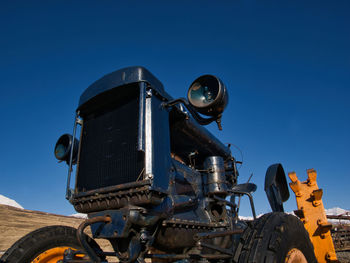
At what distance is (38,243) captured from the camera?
8.96 ft

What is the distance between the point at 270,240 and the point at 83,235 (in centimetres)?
151

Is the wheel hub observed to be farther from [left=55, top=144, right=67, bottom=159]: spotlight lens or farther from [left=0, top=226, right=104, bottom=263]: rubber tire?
[left=55, top=144, right=67, bottom=159]: spotlight lens

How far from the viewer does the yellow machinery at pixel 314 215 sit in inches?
125

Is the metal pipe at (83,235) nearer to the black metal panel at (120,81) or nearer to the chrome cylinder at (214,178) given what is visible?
the black metal panel at (120,81)

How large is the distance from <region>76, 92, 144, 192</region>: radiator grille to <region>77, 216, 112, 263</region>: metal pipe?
1.39ft

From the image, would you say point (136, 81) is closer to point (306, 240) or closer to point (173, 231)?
point (173, 231)

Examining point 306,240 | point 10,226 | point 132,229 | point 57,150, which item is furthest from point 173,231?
point 10,226

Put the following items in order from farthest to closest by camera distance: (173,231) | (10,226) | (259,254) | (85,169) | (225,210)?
(10,226)
(225,210)
(85,169)
(173,231)
(259,254)

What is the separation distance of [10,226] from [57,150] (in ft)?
19.3

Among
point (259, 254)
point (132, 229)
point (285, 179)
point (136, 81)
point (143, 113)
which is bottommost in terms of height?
point (259, 254)

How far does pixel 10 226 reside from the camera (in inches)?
328

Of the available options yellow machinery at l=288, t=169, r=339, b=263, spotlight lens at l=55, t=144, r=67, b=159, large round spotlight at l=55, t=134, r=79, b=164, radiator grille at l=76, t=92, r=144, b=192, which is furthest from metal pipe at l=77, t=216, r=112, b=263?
yellow machinery at l=288, t=169, r=339, b=263

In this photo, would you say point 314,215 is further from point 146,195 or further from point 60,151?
point 60,151

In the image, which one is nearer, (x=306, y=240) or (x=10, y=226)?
(x=306, y=240)
